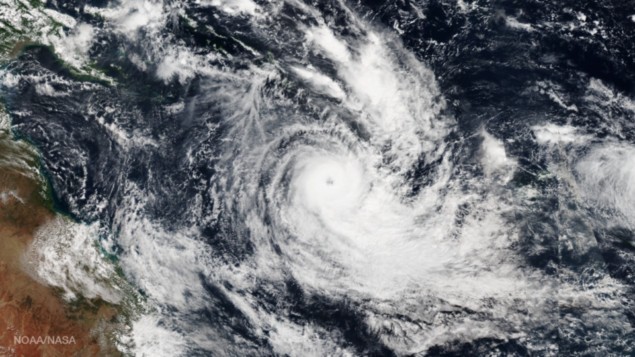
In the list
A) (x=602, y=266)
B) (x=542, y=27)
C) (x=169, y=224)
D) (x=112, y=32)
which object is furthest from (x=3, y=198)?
(x=602, y=266)

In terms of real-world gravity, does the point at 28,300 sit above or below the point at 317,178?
below

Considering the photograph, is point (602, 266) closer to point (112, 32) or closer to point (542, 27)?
point (542, 27)

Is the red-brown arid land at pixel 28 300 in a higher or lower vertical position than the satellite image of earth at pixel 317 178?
lower

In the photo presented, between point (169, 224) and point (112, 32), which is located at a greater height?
point (112, 32)

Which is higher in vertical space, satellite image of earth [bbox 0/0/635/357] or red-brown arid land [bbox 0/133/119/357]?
satellite image of earth [bbox 0/0/635/357]

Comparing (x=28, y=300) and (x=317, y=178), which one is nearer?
(x=317, y=178)

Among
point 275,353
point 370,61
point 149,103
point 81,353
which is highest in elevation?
point 370,61

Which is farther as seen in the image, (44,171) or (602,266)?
(44,171)

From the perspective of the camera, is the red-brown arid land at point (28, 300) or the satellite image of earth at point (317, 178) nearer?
the satellite image of earth at point (317, 178)
